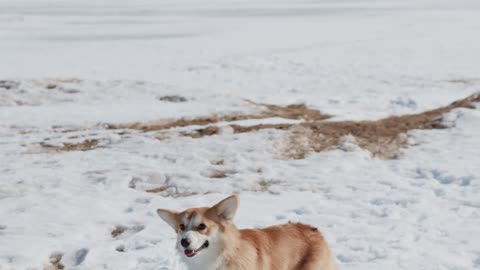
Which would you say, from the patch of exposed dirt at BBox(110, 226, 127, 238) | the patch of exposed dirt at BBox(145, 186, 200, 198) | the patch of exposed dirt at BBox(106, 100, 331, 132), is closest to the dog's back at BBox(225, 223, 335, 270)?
the patch of exposed dirt at BBox(110, 226, 127, 238)

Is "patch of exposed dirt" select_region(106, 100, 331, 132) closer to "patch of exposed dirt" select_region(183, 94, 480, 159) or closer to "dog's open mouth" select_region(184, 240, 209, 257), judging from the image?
"patch of exposed dirt" select_region(183, 94, 480, 159)

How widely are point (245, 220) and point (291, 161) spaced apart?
2917 mm

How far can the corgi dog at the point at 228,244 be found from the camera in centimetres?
493

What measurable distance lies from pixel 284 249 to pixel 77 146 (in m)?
8.31

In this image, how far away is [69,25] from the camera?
1641 inches

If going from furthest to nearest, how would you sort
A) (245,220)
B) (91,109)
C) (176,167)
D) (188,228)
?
(91,109) → (176,167) → (245,220) → (188,228)

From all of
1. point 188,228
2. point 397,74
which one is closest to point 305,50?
point 397,74

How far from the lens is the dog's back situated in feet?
17.1

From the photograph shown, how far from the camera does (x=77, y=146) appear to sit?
13.0 m

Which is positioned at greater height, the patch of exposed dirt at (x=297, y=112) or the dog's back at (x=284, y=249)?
the dog's back at (x=284, y=249)

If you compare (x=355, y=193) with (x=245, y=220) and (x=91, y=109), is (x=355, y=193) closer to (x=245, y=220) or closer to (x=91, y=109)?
(x=245, y=220)

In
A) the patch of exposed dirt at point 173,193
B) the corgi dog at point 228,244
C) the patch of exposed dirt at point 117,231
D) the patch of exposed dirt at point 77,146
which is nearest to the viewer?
the corgi dog at point 228,244

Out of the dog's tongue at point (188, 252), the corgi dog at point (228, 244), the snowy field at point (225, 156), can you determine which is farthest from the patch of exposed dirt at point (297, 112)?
the dog's tongue at point (188, 252)

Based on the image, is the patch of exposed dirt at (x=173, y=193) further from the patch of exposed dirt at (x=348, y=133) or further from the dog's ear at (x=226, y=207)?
the dog's ear at (x=226, y=207)
